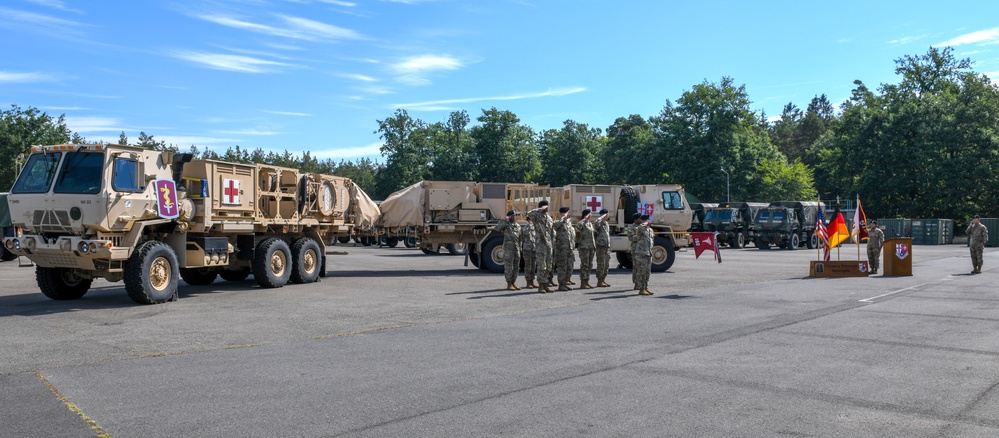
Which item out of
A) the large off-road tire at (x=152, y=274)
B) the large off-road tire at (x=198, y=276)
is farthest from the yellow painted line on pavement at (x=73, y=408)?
the large off-road tire at (x=198, y=276)

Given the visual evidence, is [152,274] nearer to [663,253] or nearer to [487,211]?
[487,211]

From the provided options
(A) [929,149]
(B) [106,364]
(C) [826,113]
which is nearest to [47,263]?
(B) [106,364]

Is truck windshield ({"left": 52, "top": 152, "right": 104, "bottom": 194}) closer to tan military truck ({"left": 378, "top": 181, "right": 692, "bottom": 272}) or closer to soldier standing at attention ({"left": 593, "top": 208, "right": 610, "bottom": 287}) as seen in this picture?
tan military truck ({"left": 378, "top": 181, "right": 692, "bottom": 272})

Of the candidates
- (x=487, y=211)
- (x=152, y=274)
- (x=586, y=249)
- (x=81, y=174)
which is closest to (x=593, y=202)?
(x=487, y=211)

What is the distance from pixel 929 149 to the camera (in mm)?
59656

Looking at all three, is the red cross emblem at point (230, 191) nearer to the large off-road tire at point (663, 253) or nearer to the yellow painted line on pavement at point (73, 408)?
the yellow painted line on pavement at point (73, 408)

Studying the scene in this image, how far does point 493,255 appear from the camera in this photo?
21750 mm

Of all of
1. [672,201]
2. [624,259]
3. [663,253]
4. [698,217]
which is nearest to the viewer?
[663,253]

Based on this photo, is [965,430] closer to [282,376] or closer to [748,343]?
[748,343]

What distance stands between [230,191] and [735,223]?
33.5 m

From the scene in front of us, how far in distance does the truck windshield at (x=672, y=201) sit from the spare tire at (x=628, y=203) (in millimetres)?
1108

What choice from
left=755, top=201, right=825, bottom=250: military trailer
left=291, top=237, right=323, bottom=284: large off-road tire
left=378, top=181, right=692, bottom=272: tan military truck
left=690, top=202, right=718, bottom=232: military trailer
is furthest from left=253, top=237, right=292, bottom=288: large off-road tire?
left=755, top=201, right=825, bottom=250: military trailer

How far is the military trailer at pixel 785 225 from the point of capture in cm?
4291

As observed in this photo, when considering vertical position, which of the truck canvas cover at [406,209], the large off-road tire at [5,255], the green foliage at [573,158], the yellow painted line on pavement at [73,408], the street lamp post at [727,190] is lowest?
the yellow painted line on pavement at [73,408]
